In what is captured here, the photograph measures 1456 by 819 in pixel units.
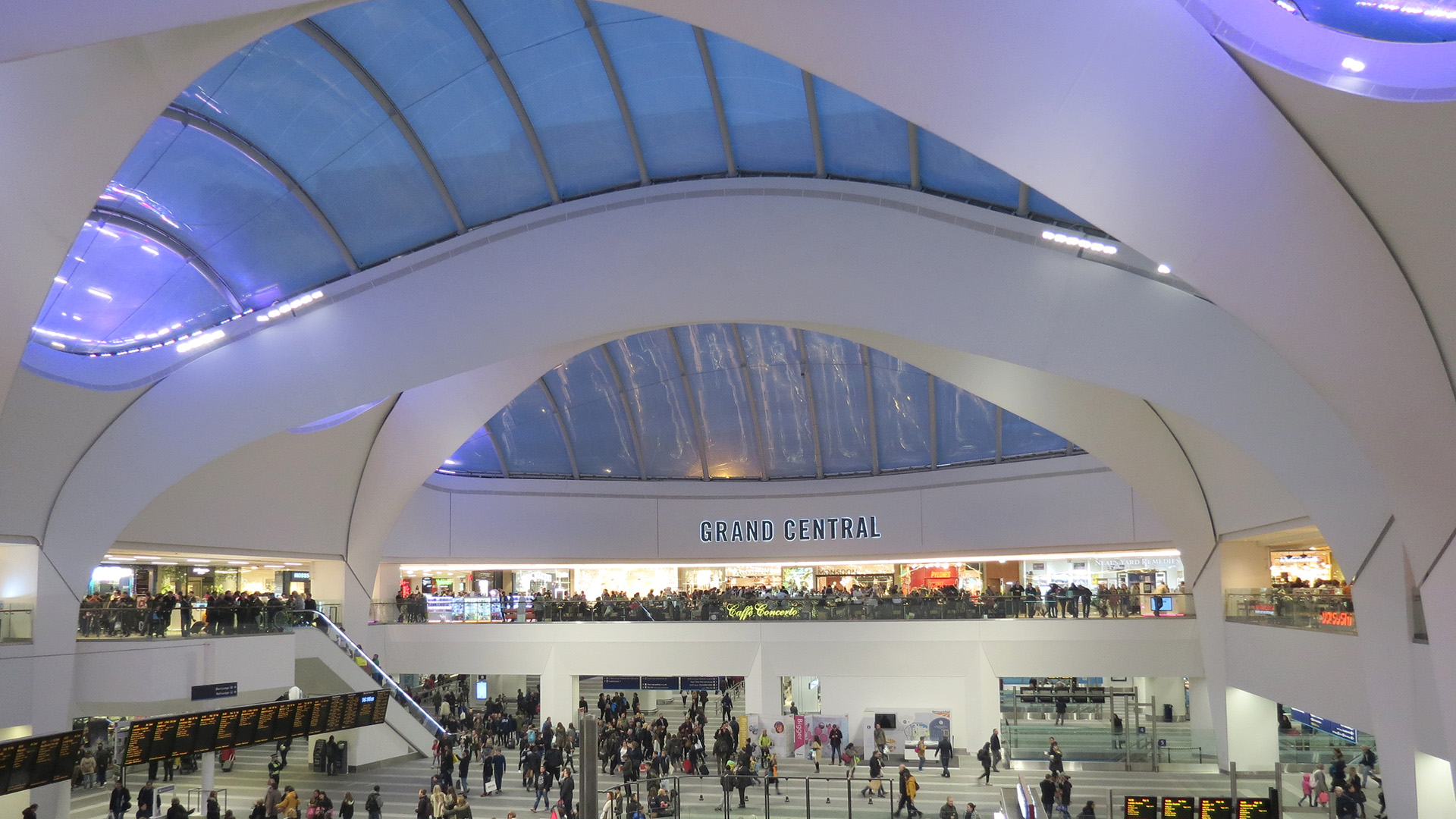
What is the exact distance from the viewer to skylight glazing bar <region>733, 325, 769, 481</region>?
3225 cm

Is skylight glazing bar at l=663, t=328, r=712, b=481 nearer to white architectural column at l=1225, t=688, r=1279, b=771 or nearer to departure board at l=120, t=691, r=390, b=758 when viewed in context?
departure board at l=120, t=691, r=390, b=758

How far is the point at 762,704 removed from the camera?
2894cm

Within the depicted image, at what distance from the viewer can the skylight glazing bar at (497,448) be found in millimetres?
34062

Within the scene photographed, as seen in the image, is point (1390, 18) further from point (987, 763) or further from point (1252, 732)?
point (1252, 732)

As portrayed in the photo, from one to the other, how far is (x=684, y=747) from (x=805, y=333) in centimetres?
1226

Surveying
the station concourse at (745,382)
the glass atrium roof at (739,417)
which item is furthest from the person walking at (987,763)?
the glass atrium roof at (739,417)

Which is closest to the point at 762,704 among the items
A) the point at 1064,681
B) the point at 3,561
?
the point at 1064,681

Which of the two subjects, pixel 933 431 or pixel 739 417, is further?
pixel 739 417

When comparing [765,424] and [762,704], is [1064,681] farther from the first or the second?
[765,424]

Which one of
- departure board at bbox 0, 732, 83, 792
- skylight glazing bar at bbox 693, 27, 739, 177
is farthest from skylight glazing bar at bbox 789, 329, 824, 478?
departure board at bbox 0, 732, 83, 792

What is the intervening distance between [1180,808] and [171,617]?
18.1m

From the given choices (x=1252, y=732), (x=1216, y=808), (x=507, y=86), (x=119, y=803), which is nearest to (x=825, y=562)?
(x=1252, y=732)

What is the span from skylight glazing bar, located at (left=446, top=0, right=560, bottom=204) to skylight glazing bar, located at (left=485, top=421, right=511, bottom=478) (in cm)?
1501

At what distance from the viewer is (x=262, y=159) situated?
59.0 feet
